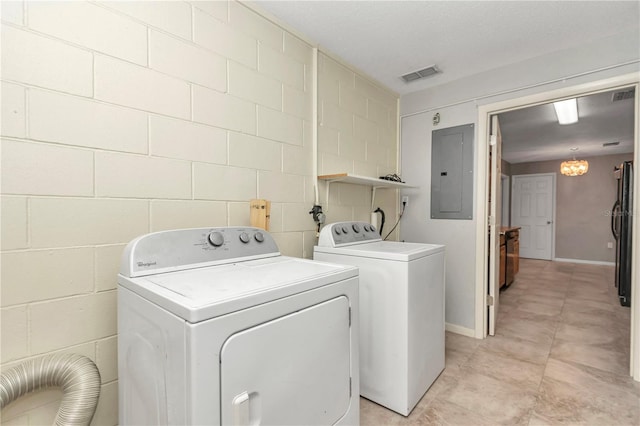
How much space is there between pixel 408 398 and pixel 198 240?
145 cm

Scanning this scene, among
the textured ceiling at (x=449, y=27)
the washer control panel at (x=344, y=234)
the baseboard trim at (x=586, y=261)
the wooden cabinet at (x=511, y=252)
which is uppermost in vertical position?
the textured ceiling at (x=449, y=27)

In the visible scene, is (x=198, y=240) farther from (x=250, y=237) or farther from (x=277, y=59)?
(x=277, y=59)

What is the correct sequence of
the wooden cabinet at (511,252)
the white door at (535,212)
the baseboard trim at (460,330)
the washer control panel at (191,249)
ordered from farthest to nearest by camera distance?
the white door at (535,212), the wooden cabinet at (511,252), the baseboard trim at (460,330), the washer control panel at (191,249)

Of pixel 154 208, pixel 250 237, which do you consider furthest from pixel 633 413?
pixel 154 208

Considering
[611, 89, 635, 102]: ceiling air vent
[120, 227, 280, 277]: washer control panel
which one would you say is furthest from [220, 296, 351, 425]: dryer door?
[611, 89, 635, 102]: ceiling air vent

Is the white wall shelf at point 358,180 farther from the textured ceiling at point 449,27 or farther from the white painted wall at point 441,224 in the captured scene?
the textured ceiling at point 449,27

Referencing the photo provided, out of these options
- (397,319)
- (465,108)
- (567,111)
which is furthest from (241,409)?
(567,111)

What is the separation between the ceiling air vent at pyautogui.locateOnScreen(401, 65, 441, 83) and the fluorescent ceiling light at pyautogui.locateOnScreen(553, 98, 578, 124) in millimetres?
1399

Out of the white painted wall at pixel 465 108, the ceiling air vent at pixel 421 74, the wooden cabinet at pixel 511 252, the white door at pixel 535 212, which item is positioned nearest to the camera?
the white painted wall at pixel 465 108

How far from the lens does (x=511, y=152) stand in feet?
18.9

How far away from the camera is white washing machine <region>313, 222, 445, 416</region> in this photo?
65.1 inches

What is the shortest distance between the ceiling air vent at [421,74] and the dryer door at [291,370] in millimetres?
2244

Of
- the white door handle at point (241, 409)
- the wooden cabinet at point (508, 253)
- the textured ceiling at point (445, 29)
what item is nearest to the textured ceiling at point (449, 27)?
the textured ceiling at point (445, 29)

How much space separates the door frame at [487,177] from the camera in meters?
1.98
